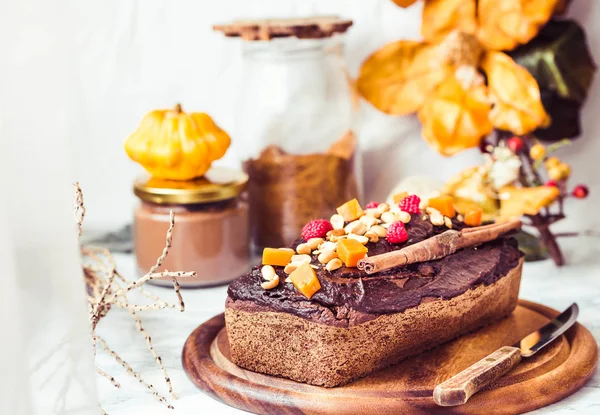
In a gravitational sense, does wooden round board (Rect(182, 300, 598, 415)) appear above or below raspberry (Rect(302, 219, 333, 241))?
below

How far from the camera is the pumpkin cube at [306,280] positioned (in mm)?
1246

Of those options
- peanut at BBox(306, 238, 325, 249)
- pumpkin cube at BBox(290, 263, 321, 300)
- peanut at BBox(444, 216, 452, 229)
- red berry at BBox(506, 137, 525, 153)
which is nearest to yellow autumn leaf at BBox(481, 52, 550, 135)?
red berry at BBox(506, 137, 525, 153)

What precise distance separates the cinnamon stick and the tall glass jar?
0.51 metres

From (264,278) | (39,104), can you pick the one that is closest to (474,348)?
(264,278)

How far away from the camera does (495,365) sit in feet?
4.08

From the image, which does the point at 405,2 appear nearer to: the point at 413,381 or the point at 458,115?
the point at 458,115

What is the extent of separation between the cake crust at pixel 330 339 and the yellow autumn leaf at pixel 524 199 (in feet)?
1.56

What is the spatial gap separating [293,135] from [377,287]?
2.42 ft

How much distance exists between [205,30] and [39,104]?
1239 mm

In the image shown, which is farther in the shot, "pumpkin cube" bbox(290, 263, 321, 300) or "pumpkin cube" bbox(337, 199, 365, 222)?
"pumpkin cube" bbox(337, 199, 365, 222)

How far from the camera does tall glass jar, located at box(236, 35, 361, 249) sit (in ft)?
6.32

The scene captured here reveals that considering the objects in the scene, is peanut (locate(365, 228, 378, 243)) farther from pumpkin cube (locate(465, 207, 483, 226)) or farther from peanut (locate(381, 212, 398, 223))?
pumpkin cube (locate(465, 207, 483, 226))

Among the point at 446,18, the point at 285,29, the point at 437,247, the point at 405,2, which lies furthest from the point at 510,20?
the point at 437,247

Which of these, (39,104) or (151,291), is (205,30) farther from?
(39,104)
